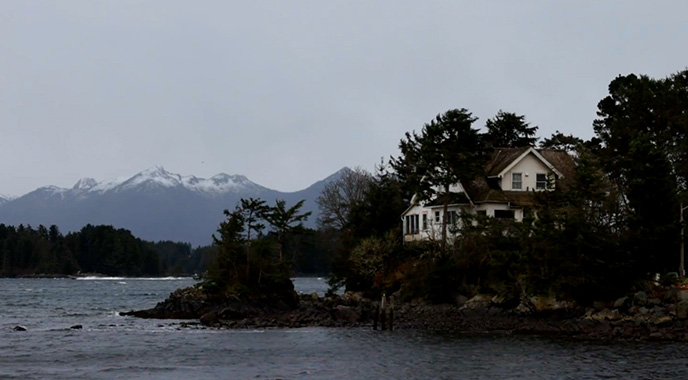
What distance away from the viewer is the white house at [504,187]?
67.9 metres

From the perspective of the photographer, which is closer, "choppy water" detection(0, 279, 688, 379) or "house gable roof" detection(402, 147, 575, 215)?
"choppy water" detection(0, 279, 688, 379)

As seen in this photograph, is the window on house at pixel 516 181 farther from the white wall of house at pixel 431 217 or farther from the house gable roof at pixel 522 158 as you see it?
the white wall of house at pixel 431 217

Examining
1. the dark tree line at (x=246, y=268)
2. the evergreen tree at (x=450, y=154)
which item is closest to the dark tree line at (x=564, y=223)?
the evergreen tree at (x=450, y=154)

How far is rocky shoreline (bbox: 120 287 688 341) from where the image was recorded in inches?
1929

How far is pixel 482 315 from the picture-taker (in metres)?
57.5

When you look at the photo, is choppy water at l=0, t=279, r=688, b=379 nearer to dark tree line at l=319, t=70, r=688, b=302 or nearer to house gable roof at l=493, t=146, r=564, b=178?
dark tree line at l=319, t=70, r=688, b=302

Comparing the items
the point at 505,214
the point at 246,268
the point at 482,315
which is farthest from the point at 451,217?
the point at 246,268

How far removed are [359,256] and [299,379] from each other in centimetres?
3658

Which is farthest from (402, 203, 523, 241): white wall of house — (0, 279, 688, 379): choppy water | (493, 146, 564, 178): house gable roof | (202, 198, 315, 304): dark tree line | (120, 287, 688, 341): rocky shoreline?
(0, 279, 688, 379): choppy water

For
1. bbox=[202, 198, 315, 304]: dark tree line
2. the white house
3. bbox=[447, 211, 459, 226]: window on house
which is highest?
the white house

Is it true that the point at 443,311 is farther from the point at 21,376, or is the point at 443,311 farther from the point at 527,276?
the point at 21,376

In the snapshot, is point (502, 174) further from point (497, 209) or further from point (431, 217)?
point (431, 217)

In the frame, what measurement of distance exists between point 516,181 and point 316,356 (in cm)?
3148

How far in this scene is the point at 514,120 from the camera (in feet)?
285
